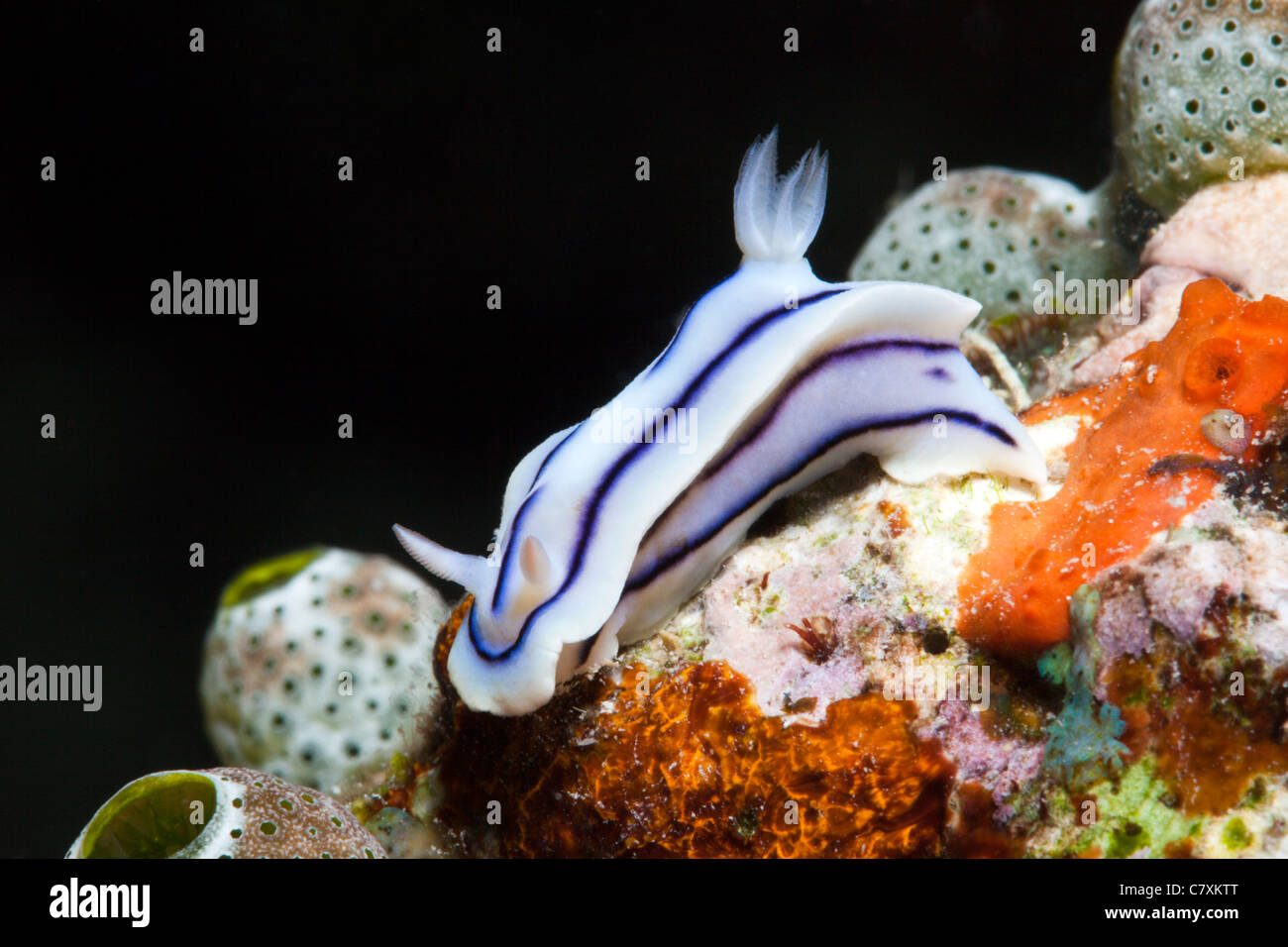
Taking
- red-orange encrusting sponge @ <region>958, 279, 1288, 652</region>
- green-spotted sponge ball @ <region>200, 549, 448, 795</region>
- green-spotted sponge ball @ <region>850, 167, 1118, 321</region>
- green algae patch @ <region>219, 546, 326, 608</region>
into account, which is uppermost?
green-spotted sponge ball @ <region>850, 167, 1118, 321</region>

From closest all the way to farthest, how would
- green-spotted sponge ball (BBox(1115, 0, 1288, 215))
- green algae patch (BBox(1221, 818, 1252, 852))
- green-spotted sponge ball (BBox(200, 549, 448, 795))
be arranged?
green algae patch (BBox(1221, 818, 1252, 852))
green-spotted sponge ball (BBox(1115, 0, 1288, 215))
green-spotted sponge ball (BBox(200, 549, 448, 795))

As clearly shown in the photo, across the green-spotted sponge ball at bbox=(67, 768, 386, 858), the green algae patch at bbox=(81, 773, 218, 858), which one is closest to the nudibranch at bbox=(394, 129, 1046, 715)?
the green-spotted sponge ball at bbox=(67, 768, 386, 858)

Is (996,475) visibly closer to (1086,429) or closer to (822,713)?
(1086,429)

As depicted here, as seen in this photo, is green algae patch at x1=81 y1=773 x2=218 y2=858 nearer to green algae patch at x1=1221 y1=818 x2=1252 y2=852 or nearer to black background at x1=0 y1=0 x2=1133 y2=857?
green algae patch at x1=1221 y1=818 x2=1252 y2=852

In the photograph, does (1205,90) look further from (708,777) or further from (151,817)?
(151,817)

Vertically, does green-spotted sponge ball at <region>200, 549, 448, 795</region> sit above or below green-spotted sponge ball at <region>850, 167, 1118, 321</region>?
below

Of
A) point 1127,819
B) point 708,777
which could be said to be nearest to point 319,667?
point 708,777

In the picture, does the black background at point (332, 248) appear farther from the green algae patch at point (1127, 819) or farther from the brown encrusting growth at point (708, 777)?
the green algae patch at point (1127, 819)

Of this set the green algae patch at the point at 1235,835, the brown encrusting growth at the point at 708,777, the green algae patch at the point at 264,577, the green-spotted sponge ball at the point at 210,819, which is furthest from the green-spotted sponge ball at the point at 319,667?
the green algae patch at the point at 1235,835
